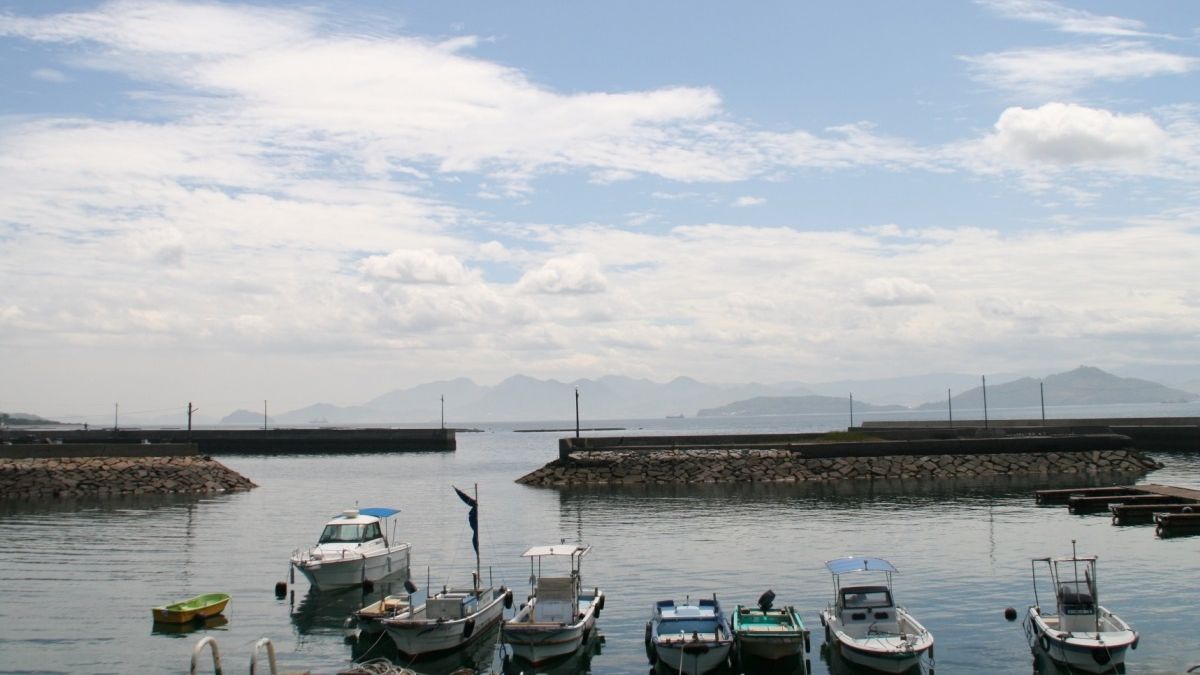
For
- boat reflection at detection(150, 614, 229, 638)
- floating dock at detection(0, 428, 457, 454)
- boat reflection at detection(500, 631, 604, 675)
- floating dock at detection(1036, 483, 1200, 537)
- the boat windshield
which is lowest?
boat reflection at detection(500, 631, 604, 675)

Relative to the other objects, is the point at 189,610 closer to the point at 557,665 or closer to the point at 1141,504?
the point at 557,665

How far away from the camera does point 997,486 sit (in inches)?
2781

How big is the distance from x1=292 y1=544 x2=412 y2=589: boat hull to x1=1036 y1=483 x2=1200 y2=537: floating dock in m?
37.0

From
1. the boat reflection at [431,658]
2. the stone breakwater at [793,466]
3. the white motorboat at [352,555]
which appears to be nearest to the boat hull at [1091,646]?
the boat reflection at [431,658]

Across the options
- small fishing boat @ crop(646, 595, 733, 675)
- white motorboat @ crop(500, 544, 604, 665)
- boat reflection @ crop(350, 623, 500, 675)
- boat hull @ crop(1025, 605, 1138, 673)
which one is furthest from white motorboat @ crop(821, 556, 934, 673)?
boat reflection @ crop(350, 623, 500, 675)

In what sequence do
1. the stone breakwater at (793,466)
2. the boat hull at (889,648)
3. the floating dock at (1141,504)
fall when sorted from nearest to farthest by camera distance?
the boat hull at (889,648) → the floating dock at (1141,504) → the stone breakwater at (793,466)

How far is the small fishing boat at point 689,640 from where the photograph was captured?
26.1 meters

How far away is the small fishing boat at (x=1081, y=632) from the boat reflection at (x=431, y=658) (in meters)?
15.4

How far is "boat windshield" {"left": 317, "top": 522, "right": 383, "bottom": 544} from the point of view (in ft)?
134

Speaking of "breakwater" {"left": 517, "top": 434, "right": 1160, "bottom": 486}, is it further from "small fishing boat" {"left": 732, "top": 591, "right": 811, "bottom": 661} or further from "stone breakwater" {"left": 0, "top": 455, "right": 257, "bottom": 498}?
"small fishing boat" {"left": 732, "top": 591, "right": 811, "bottom": 661}

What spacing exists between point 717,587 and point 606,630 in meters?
6.84

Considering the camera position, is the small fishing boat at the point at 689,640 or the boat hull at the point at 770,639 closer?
the small fishing boat at the point at 689,640

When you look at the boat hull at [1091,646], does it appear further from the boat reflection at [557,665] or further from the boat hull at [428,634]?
the boat hull at [428,634]

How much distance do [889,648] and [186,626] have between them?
22438mm
